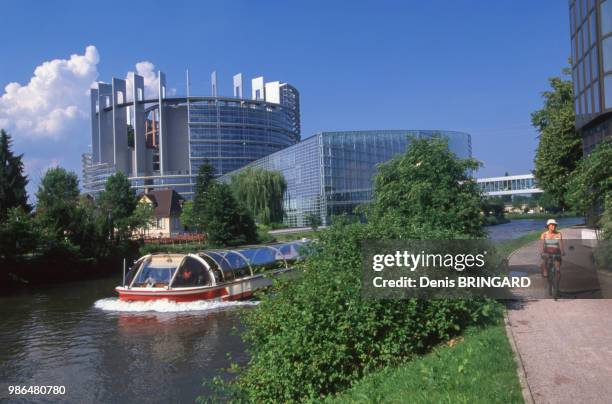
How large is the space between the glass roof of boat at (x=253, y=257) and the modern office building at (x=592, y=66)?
14.8m

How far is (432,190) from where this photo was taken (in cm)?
1302

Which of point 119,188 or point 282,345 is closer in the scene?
point 282,345

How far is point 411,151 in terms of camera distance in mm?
14391

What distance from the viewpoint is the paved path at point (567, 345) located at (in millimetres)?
5484

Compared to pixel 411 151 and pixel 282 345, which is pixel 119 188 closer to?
pixel 411 151

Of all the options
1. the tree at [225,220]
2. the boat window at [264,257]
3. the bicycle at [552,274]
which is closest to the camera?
the bicycle at [552,274]

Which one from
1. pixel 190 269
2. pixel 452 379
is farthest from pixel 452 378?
pixel 190 269

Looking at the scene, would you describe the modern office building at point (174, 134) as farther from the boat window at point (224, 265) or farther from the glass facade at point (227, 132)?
the boat window at point (224, 265)

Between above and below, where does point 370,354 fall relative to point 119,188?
below

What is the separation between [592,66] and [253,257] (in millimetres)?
18021

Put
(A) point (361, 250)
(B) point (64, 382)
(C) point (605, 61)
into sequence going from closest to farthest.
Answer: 1. (A) point (361, 250)
2. (B) point (64, 382)
3. (C) point (605, 61)

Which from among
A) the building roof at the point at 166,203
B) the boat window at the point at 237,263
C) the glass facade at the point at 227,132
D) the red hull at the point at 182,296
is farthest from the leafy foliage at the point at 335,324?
the glass facade at the point at 227,132

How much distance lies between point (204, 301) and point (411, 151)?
12335mm

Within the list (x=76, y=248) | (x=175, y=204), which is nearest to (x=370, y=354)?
(x=76, y=248)
